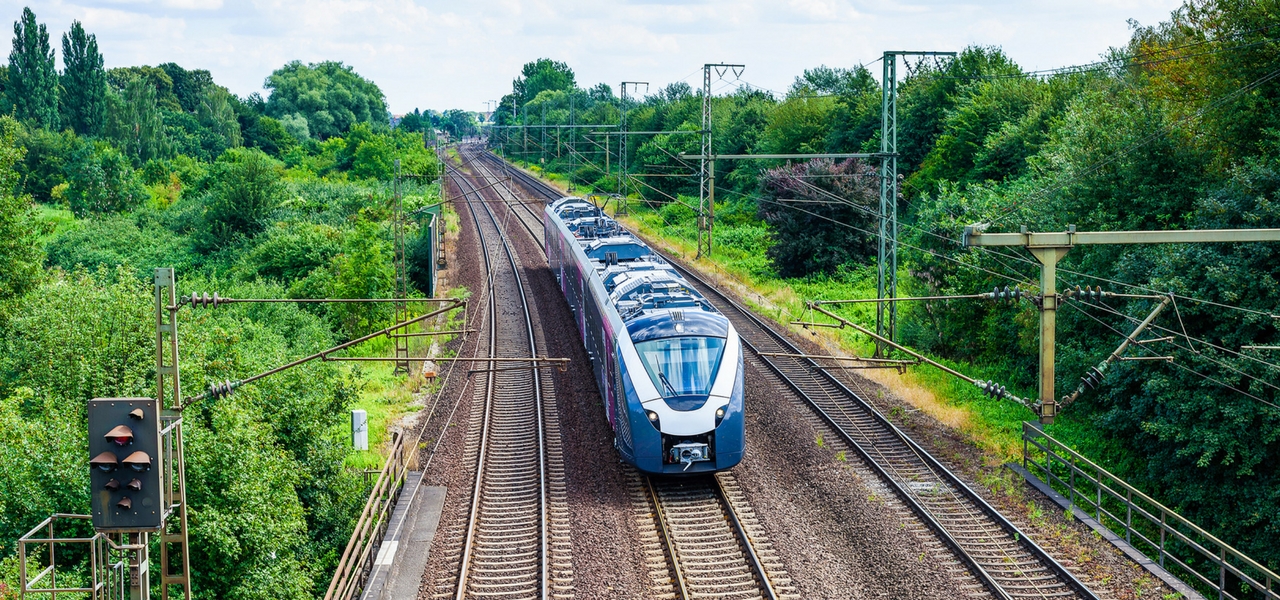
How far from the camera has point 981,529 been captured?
53.6ft

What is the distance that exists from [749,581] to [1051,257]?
6.68 m

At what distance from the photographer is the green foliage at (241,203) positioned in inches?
2060

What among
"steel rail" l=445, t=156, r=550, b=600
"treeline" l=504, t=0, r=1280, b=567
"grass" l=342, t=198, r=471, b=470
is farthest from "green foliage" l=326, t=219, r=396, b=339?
"treeline" l=504, t=0, r=1280, b=567

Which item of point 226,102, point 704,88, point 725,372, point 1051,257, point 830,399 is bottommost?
point 830,399

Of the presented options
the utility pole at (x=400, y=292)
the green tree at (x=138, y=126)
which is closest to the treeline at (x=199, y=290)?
the green tree at (x=138, y=126)

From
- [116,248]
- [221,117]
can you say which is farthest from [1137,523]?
[221,117]

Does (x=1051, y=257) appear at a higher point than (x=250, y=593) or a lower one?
higher

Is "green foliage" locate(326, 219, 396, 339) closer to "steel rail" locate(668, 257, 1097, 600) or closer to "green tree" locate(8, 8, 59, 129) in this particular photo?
"steel rail" locate(668, 257, 1097, 600)

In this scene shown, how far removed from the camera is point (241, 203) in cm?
5284

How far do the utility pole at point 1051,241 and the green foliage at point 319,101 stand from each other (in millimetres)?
105945

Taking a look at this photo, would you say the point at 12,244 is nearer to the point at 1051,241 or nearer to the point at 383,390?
the point at 383,390

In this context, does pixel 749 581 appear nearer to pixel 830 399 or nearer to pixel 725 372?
pixel 725 372

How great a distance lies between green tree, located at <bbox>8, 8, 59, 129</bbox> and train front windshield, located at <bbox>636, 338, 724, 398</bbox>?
8373 centimetres

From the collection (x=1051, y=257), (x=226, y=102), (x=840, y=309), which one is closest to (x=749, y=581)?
(x=1051, y=257)
